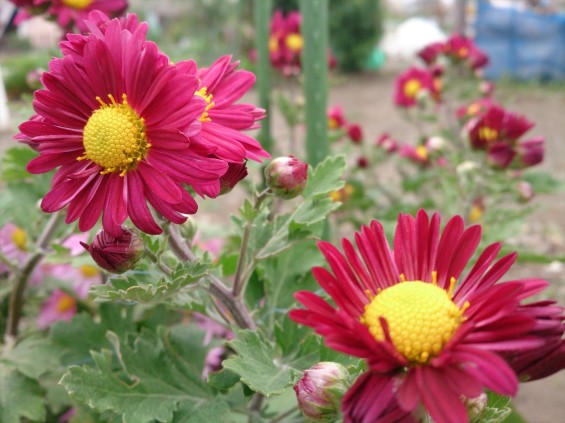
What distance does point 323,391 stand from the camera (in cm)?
51

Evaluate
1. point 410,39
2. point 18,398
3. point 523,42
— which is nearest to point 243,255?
point 18,398

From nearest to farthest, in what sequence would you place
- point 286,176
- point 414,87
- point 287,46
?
point 286,176
point 287,46
point 414,87

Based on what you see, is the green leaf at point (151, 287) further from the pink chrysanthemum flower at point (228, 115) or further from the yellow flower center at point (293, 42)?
the yellow flower center at point (293, 42)

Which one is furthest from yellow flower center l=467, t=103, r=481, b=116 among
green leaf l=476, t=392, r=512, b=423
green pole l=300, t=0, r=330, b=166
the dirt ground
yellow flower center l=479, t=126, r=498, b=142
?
green leaf l=476, t=392, r=512, b=423

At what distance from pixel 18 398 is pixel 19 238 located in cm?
38

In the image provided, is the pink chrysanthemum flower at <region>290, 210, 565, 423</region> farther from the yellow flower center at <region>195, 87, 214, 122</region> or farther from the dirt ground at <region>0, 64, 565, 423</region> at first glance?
the dirt ground at <region>0, 64, 565, 423</region>

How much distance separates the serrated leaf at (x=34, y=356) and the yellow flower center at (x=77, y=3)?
1.83 feet

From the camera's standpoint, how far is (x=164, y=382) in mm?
777

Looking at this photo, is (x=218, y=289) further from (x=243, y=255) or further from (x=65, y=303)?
(x=65, y=303)

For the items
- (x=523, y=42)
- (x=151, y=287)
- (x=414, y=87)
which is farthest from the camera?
(x=523, y=42)

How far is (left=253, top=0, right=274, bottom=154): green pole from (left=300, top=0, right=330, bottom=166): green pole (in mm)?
223

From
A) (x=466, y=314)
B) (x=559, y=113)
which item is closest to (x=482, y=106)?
(x=466, y=314)

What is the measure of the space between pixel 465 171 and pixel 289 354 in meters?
0.80

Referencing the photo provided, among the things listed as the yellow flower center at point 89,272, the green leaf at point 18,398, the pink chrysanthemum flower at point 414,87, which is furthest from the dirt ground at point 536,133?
the green leaf at point 18,398
